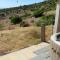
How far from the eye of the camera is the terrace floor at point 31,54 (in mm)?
6555

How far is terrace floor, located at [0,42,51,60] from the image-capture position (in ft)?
21.5

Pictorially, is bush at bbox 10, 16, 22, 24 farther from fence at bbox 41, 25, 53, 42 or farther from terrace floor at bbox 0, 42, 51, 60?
terrace floor at bbox 0, 42, 51, 60

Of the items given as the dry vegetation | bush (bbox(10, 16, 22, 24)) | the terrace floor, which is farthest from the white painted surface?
bush (bbox(10, 16, 22, 24))

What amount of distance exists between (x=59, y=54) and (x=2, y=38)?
5319 millimetres

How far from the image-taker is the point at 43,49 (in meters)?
7.30

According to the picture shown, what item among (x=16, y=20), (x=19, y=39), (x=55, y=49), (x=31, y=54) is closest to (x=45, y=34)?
(x=19, y=39)

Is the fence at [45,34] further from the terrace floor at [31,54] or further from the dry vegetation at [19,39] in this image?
the terrace floor at [31,54]

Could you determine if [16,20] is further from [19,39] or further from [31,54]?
[31,54]

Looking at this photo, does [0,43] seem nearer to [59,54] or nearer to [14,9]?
[59,54]

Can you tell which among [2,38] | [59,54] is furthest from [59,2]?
→ [2,38]

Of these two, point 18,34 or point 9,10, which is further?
point 9,10

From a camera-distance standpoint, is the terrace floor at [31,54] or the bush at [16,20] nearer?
the terrace floor at [31,54]

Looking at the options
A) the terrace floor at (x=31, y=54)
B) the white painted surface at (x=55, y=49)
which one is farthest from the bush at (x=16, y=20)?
the white painted surface at (x=55, y=49)

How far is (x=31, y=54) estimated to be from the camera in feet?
22.6
